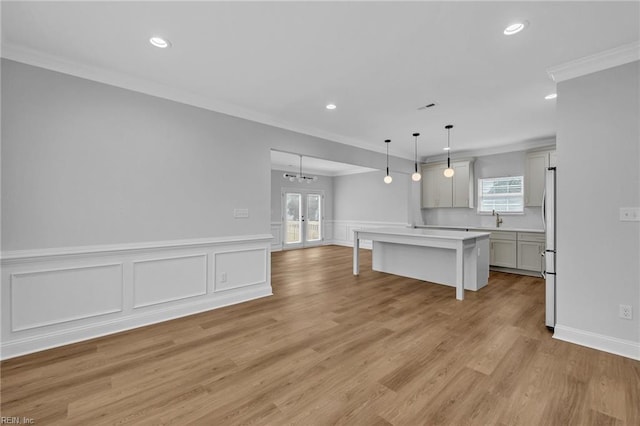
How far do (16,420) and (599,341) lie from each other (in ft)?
14.7

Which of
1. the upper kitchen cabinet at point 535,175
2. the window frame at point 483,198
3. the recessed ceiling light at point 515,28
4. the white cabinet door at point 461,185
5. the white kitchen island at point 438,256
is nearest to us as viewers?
the recessed ceiling light at point 515,28

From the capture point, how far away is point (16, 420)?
5.73 feet

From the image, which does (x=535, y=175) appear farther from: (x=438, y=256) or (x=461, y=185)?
(x=438, y=256)

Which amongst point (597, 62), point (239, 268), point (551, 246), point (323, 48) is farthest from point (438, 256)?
point (323, 48)

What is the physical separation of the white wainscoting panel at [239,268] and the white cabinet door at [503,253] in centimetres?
464

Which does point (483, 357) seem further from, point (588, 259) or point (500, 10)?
point (500, 10)

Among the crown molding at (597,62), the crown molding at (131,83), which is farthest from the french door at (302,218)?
the crown molding at (597,62)

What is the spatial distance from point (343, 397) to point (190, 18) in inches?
115

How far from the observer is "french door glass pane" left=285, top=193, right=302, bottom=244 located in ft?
31.3

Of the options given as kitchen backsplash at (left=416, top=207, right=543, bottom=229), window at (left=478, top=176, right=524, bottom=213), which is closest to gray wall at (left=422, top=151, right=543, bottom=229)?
kitchen backsplash at (left=416, top=207, right=543, bottom=229)

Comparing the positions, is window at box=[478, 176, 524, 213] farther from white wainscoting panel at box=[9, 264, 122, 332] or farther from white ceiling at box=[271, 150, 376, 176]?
white wainscoting panel at box=[9, 264, 122, 332]

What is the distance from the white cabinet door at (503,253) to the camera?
5.62 metres

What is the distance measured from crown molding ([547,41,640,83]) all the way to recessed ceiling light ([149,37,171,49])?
358 centimetres

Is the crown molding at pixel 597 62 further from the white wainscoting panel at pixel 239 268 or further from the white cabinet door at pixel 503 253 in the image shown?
the white wainscoting panel at pixel 239 268
